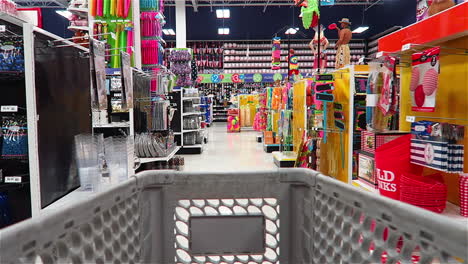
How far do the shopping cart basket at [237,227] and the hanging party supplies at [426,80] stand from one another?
5.52 feet

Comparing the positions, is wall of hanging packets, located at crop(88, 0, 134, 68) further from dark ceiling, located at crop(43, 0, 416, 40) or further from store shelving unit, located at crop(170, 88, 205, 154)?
dark ceiling, located at crop(43, 0, 416, 40)

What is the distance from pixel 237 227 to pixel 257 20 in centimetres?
1946

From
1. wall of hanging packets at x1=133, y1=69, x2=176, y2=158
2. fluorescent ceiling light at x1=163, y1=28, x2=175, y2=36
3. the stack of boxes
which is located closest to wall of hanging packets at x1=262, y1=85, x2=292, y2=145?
wall of hanging packets at x1=133, y1=69, x2=176, y2=158

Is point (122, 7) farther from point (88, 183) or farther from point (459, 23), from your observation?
point (459, 23)

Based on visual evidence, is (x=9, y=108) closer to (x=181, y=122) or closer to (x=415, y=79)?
(x=415, y=79)

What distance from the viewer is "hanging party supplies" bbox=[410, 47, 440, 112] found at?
7.43 feet

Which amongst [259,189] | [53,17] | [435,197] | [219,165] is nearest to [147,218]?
[259,189]

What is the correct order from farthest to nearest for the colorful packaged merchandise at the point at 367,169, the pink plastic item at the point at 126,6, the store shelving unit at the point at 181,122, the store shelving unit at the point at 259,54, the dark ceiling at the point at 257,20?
the store shelving unit at the point at 259,54
the dark ceiling at the point at 257,20
the store shelving unit at the point at 181,122
the pink plastic item at the point at 126,6
the colorful packaged merchandise at the point at 367,169

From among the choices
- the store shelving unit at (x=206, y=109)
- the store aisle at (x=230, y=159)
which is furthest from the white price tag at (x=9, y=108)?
the store shelving unit at (x=206, y=109)

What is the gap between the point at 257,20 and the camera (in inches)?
766

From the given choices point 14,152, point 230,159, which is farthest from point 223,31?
point 14,152

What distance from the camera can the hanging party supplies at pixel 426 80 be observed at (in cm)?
227

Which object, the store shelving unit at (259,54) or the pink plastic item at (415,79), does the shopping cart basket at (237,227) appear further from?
the store shelving unit at (259,54)

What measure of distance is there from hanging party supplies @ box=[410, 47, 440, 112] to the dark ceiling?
55.3ft
